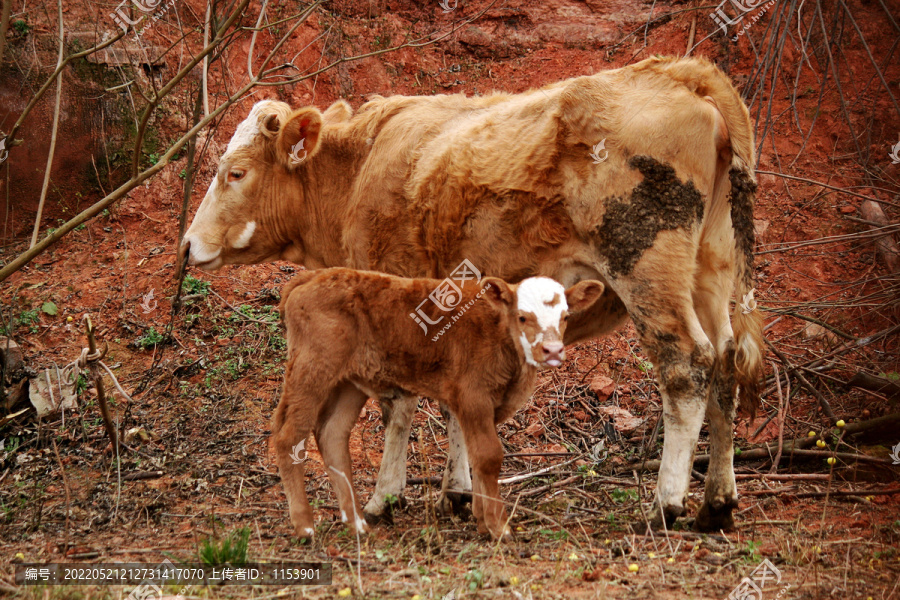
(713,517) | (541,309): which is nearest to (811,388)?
(713,517)

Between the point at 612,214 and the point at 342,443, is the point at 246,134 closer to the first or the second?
the point at 342,443

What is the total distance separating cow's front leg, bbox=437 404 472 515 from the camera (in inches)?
244

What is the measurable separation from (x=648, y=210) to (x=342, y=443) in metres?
2.67

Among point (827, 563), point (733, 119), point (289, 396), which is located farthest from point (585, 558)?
point (733, 119)

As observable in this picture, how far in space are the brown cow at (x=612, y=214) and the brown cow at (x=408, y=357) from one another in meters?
0.77

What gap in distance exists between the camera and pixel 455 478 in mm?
6238

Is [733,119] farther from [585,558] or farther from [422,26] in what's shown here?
[422,26]

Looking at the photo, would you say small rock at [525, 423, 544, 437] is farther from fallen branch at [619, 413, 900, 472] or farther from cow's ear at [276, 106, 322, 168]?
cow's ear at [276, 106, 322, 168]

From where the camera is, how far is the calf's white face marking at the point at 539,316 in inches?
195

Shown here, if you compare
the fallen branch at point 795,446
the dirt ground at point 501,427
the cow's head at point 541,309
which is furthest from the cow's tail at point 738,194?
the cow's head at point 541,309

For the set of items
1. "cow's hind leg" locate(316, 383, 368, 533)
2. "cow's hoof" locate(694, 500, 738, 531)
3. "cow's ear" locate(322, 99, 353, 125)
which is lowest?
"cow's hoof" locate(694, 500, 738, 531)

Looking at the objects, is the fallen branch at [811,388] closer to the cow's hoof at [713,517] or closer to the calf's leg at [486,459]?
the cow's hoof at [713,517]

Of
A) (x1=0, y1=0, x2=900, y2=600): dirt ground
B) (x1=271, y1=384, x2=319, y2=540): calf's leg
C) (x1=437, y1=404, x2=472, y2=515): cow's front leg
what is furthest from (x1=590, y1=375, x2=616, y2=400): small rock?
(x1=271, y1=384, x2=319, y2=540): calf's leg

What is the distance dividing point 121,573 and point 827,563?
13.5 feet
